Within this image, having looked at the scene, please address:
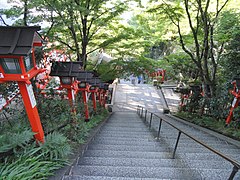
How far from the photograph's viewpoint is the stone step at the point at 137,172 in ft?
8.89

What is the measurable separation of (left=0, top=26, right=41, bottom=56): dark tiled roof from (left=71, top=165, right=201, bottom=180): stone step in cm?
204

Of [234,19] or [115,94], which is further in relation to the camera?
[115,94]

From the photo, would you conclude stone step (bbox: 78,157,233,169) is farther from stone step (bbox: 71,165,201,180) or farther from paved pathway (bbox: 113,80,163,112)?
paved pathway (bbox: 113,80,163,112)

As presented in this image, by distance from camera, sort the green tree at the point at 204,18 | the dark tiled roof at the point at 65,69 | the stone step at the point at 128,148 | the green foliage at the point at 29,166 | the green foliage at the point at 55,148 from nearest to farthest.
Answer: the green foliage at the point at 29,166
the green foliage at the point at 55,148
the stone step at the point at 128,148
the dark tiled roof at the point at 65,69
the green tree at the point at 204,18

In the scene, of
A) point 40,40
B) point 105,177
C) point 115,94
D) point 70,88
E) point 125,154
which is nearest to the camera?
point 105,177

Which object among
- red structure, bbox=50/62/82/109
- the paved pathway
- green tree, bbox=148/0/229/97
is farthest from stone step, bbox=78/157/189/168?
the paved pathway

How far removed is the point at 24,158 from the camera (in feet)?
9.02

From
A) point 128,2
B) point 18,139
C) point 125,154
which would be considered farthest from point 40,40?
point 128,2

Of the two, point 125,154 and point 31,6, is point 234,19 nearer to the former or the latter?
point 125,154

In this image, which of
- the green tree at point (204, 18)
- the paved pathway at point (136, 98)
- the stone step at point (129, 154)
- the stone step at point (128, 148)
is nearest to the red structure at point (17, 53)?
the stone step at point (129, 154)

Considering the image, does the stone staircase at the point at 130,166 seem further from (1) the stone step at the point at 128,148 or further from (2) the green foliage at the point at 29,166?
(2) the green foliage at the point at 29,166

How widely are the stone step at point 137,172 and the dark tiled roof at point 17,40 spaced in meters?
2.04

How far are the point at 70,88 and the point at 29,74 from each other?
2.55 meters

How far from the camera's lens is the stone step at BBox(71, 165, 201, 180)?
8.89 ft
